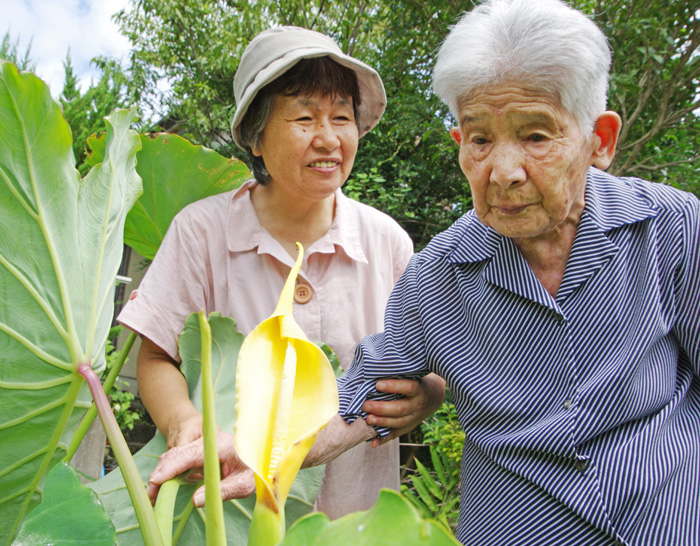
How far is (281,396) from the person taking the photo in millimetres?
575

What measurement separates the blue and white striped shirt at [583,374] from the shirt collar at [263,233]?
348mm

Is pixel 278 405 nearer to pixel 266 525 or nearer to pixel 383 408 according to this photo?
pixel 266 525

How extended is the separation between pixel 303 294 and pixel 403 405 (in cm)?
39

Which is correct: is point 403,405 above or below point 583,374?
below

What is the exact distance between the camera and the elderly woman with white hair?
1.03 metres

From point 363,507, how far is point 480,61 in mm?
1109

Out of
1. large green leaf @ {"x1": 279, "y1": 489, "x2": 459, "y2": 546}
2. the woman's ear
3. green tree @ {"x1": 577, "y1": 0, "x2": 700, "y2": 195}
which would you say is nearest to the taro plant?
large green leaf @ {"x1": 279, "y1": 489, "x2": 459, "y2": 546}

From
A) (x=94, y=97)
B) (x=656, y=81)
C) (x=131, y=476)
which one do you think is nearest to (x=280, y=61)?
(x=131, y=476)

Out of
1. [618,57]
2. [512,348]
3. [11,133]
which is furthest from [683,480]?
[618,57]

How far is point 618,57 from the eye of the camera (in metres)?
3.38

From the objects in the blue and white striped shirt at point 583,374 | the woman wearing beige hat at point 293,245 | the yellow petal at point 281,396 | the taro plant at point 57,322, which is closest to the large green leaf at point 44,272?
the taro plant at point 57,322

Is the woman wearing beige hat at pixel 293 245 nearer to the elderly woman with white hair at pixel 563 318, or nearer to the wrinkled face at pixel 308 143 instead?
the wrinkled face at pixel 308 143

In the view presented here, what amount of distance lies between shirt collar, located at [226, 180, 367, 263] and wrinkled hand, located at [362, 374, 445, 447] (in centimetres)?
40

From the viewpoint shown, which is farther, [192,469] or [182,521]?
[182,521]
